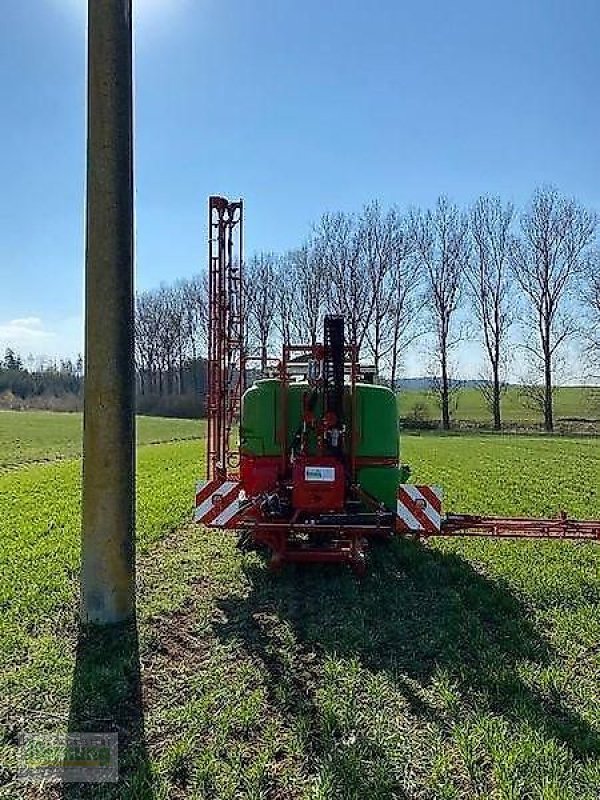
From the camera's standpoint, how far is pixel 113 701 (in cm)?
477

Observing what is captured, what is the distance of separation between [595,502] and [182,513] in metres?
7.96

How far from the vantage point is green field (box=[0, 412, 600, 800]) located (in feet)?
12.9

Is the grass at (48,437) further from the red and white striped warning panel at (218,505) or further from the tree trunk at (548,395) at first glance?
the tree trunk at (548,395)

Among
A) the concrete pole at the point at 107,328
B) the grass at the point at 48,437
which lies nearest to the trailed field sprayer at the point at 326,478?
the concrete pole at the point at 107,328

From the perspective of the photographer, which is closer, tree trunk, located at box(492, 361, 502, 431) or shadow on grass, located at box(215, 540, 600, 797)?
shadow on grass, located at box(215, 540, 600, 797)

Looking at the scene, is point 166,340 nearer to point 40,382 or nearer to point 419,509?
point 40,382

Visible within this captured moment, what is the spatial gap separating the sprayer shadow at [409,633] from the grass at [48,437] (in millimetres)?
17577

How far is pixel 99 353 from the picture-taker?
6094 millimetres

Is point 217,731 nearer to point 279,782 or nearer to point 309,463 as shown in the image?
point 279,782

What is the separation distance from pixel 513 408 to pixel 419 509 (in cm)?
4858

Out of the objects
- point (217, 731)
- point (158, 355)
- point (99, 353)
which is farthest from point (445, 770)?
point (158, 355)

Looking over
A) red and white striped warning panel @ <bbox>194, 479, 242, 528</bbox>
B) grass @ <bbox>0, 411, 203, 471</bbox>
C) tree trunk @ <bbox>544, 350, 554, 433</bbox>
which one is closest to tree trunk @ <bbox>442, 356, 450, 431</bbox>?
tree trunk @ <bbox>544, 350, 554, 433</bbox>

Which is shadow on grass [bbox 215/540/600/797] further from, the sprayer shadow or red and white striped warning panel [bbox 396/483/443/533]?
red and white striped warning panel [bbox 396/483/443/533]

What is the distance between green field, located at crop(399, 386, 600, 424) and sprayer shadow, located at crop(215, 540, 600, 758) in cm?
3902
